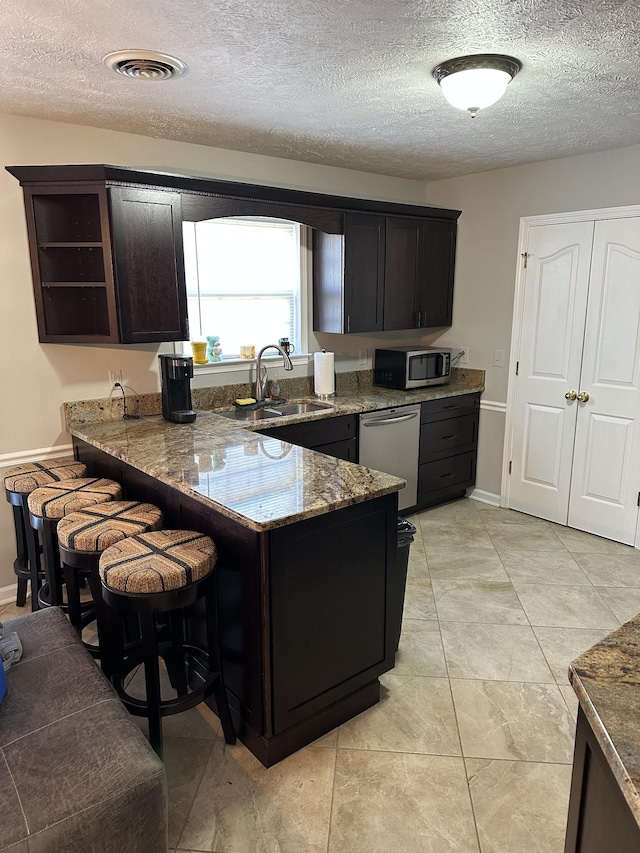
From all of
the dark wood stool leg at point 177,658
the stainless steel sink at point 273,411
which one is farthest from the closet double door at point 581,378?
the dark wood stool leg at point 177,658

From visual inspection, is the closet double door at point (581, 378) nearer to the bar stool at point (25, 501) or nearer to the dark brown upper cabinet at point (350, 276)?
the dark brown upper cabinet at point (350, 276)

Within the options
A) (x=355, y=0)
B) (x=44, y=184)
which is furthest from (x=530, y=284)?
(x=44, y=184)

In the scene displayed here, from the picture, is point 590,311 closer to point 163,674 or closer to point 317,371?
point 317,371

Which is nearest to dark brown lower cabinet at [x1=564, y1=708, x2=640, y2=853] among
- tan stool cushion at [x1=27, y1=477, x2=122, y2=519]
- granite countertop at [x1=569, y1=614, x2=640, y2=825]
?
granite countertop at [x1=569, y1=614, x2=640, y2=825]

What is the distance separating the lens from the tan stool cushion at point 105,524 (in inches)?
84.4

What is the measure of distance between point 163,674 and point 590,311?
3395 mm

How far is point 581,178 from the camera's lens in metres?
3.82

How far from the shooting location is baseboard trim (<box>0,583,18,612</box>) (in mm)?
3170

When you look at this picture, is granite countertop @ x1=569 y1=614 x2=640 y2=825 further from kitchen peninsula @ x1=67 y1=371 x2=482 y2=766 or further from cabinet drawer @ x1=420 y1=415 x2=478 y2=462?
cabinet drawer @ x1=420 y1=415 x2=478 y2=462

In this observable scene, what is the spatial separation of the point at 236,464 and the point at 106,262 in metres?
1.36

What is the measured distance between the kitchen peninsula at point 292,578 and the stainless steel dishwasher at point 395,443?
144cm

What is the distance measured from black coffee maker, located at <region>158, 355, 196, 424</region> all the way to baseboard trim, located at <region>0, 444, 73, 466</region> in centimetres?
58

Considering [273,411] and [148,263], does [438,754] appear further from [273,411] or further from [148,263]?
[148,263]

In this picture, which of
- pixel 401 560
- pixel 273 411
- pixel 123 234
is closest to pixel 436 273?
pixel 273 411
